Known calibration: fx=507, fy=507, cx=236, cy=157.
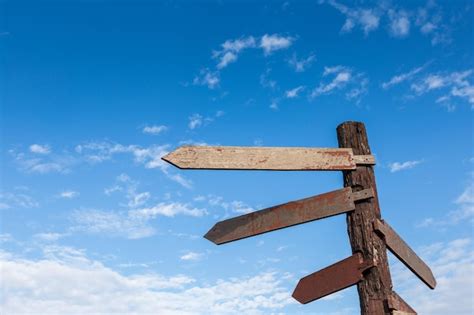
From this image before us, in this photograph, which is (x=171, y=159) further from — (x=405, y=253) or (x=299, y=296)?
(x=405, y=253)

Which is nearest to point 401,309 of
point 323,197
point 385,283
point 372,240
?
point 385,283

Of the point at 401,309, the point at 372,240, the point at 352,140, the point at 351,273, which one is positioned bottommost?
the point at 401,309

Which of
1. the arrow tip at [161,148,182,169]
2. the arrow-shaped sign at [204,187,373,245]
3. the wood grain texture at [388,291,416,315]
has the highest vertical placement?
the arrow tip at [161,148,182,169]

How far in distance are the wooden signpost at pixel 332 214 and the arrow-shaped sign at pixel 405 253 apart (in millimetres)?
10

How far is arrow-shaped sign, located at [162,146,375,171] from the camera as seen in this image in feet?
15.3

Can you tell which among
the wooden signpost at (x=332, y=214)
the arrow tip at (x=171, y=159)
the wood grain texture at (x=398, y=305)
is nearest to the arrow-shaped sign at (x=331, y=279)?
the wooden signpost at (x=332, y=214)

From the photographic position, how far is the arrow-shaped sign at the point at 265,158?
15.3 ft

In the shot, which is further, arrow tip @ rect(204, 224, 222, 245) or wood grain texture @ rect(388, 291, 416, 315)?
arrow tip @ rect(204, 224, 222, 245)

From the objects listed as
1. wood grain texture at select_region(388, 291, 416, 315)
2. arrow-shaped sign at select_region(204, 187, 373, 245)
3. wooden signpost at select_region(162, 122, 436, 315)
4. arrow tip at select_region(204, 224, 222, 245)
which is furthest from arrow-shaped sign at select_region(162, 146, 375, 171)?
wood grain texture at select_region(388, 291, 416, 315)

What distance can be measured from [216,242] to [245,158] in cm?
87

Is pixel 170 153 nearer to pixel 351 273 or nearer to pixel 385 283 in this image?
pixel 351 273

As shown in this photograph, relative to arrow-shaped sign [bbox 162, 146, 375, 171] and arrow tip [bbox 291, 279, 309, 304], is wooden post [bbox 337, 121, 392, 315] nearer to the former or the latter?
arrow-shaped sign [bbox 162, 146, 375, 171]

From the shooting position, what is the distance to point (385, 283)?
4.91 meters

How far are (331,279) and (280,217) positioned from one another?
79 centimetres
